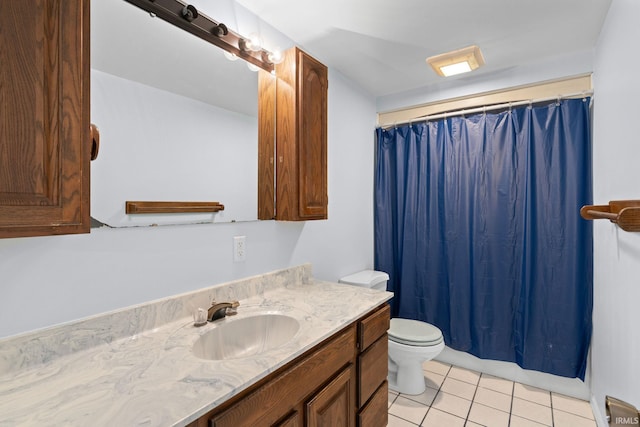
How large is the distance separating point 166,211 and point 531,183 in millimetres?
2328

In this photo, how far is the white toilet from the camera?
6.70 ft

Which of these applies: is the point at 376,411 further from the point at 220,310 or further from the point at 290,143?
the point at 290,143

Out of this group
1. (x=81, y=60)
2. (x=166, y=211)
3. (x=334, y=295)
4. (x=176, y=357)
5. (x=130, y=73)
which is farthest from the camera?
(x=334, y=295)

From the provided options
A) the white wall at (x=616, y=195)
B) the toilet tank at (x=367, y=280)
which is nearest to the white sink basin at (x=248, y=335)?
→ the toilet tank at (x=367, y=280)

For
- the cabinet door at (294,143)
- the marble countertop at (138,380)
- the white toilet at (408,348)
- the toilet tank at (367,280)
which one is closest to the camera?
the marble countertop at (138,380)

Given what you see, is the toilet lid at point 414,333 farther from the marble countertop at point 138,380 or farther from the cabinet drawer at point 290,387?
the marble countertop at point 138,380

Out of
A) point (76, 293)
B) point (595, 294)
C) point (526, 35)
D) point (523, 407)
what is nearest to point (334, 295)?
point (76, 293)

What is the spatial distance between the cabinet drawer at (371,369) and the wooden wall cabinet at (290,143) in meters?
0.77

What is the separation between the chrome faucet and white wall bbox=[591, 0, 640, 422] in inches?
63.9

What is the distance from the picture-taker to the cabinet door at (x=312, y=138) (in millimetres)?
1707

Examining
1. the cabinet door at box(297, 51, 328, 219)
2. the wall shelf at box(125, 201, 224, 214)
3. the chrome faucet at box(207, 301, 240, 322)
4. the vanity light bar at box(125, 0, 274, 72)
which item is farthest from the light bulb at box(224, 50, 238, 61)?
the chrome faucet at box(207, 301, 240, 322)

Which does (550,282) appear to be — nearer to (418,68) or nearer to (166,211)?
(418,68)

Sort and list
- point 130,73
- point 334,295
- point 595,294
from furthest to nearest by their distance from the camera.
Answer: point 595,294 < point 334,295 < point 130,73

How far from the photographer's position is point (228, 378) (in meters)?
0.85
